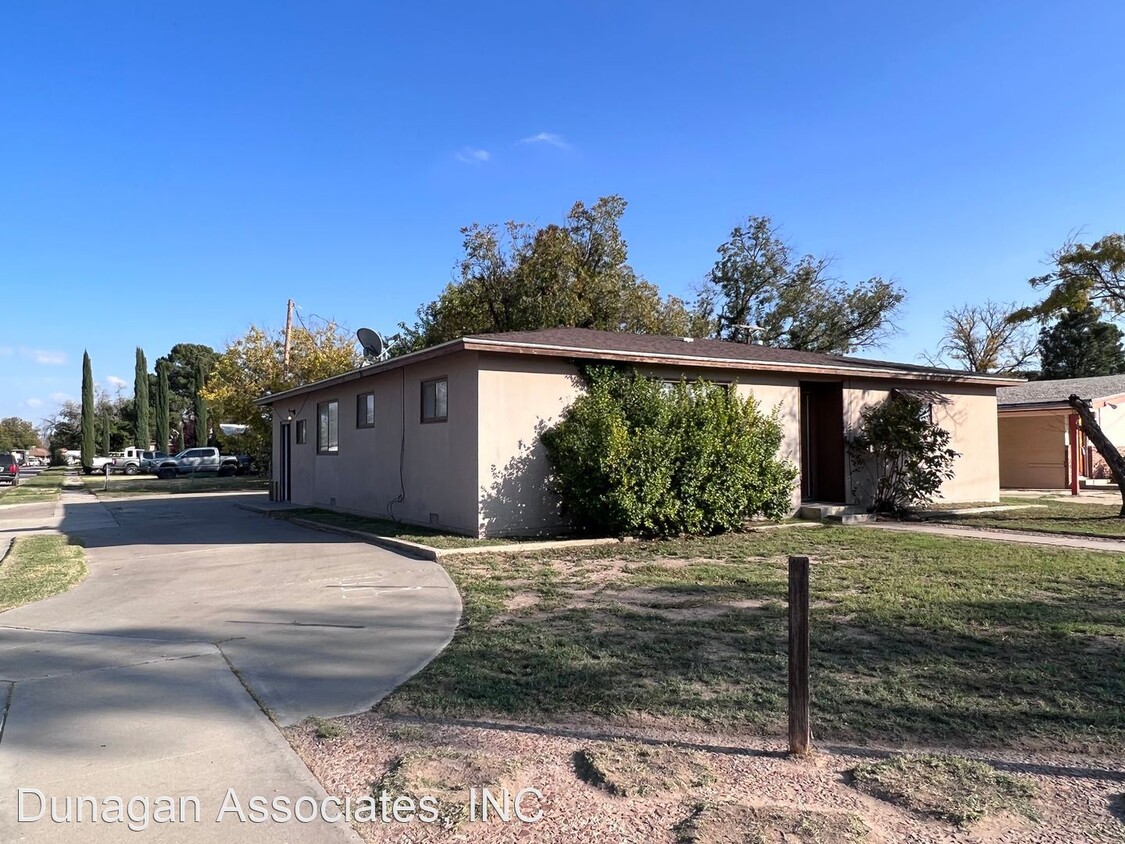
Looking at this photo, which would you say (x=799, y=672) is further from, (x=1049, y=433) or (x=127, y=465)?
(x=127, y=465)

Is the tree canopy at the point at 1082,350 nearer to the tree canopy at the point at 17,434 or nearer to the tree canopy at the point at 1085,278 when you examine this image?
the tree canopy at the point at 1085,278

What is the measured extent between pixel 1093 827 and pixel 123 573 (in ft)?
33.2

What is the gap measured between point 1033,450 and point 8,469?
1780 inches

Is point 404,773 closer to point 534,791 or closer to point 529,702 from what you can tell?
point 534,791

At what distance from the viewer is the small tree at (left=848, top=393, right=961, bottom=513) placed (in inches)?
566

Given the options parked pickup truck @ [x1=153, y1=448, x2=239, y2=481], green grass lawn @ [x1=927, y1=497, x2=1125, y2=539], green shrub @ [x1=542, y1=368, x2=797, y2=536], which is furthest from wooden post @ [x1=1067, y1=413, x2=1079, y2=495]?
parked pickup truck @ [x1=153, y1=448, x2=239, y2=481]

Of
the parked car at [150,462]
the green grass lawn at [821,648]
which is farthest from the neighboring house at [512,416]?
the parked car at [150,462]

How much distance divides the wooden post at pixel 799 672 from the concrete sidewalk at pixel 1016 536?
27.8 feet

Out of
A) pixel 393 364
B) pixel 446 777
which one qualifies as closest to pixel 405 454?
pixel 393 364

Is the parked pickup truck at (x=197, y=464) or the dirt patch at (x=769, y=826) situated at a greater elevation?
the parked pickup truck at (x=197, y=464)

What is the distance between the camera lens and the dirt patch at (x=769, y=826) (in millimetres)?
2965

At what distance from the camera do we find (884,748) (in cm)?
383

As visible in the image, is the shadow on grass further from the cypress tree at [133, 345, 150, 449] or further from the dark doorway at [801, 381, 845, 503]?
the cypress tree at [133, 345, 150, 449]

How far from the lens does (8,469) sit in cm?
3819
